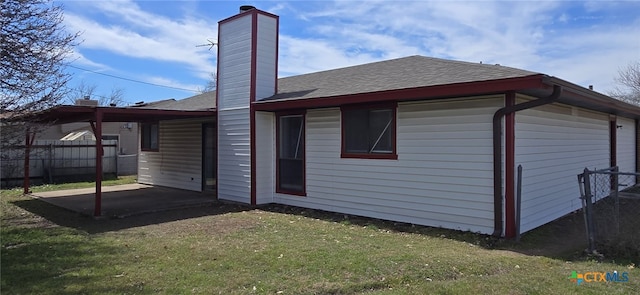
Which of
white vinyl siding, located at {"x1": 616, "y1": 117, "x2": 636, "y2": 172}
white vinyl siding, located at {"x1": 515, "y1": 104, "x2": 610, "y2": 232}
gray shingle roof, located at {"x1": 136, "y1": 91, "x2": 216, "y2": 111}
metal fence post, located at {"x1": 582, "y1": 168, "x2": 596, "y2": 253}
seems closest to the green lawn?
metal fence post, located at {"x1": 582, "y1": 168, "x2": 596, "y2": 253}

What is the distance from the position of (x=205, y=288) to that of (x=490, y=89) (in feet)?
15.3

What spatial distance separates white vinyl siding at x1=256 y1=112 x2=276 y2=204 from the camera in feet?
32.6

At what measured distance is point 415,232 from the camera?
277 inches

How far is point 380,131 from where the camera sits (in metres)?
8.02

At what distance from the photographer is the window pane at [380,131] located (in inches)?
310

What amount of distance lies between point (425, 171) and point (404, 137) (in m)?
0.72

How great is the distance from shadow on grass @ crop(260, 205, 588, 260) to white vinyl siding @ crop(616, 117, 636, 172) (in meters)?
5.88

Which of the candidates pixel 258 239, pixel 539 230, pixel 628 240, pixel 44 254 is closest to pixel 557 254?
pixel 628 240

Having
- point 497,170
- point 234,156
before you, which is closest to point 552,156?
point 497,170

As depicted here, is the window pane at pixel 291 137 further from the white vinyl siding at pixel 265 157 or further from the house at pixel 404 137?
the white vinyl siding at pixel 265 157

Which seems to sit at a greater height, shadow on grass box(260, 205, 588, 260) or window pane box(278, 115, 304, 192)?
window pane box(278, 115, 304, 192)

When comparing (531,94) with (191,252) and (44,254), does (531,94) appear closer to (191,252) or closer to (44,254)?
(191,252)

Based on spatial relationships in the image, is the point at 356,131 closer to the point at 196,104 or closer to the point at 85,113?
the point at 85,113

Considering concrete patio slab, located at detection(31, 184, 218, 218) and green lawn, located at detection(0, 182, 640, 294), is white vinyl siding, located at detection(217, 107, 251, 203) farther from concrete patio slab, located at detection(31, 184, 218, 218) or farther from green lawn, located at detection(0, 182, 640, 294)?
green lawn, located at detection(0, 182, 640, 294)
